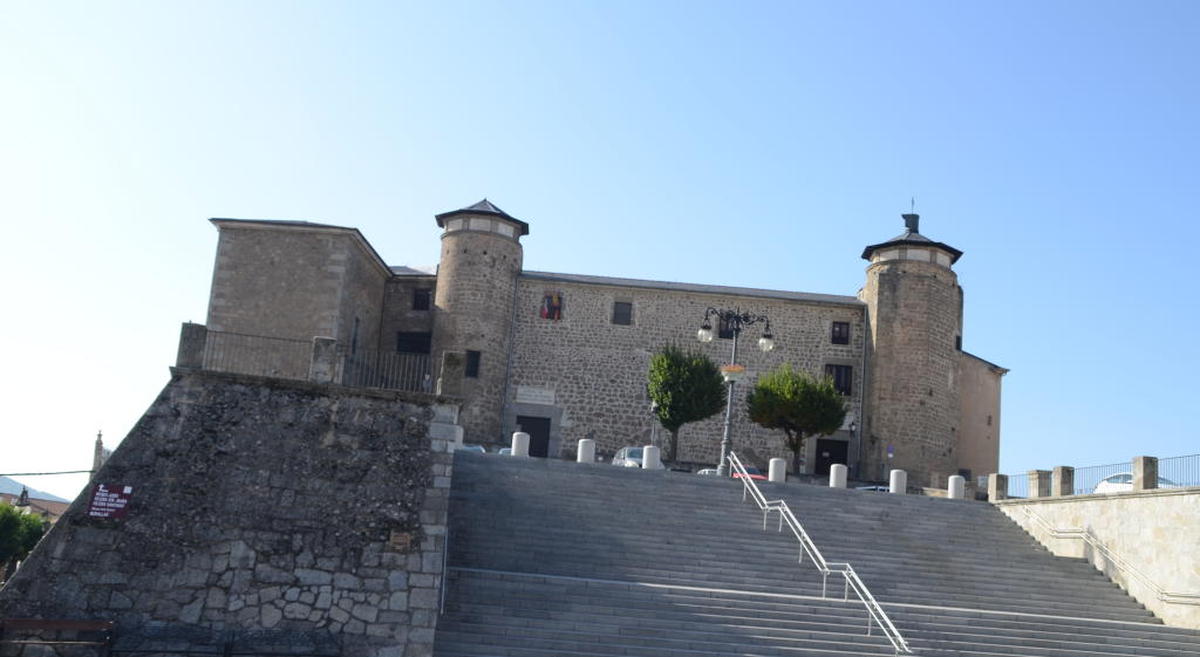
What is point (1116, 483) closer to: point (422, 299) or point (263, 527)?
point (263, 527)

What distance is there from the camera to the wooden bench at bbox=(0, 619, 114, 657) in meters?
11.0

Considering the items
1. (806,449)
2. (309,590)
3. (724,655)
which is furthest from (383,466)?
(806,449)

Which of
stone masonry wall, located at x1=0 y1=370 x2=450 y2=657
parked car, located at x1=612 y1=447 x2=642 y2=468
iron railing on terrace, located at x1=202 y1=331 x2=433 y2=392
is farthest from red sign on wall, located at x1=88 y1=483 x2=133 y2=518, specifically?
parked car, located at x1=612 y1=447 x2=642 y2=468

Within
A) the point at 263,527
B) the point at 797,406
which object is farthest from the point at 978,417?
the point at 263,527

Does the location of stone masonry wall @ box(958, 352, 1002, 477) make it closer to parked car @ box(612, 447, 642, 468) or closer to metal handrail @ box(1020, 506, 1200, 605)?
parked car @ box(612, 447, 642, 468)

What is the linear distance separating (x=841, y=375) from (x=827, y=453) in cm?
239

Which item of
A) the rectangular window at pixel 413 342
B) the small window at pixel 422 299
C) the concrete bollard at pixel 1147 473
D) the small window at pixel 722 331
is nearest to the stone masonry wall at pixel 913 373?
the small window at pixel 722 331

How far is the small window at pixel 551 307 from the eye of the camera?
104ft

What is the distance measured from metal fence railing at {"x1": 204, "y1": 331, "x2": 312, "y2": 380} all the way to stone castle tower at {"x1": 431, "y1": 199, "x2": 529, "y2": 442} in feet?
47.8

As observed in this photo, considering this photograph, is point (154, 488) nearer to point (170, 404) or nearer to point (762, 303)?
point (170, 404)

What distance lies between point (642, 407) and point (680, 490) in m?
12.1

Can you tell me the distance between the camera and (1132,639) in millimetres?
15047

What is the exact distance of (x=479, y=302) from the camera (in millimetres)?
30516

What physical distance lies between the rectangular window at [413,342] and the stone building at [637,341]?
43mm
